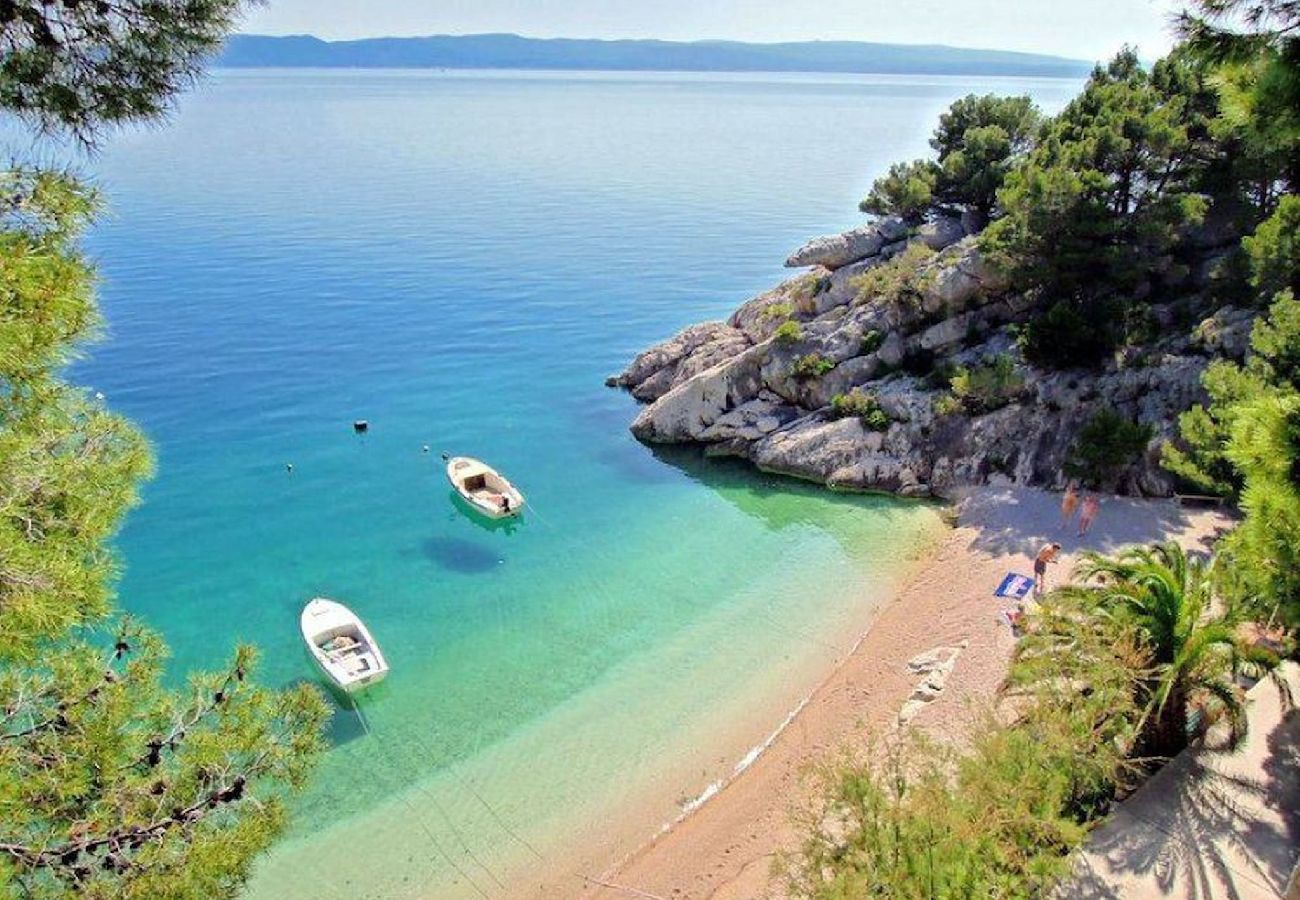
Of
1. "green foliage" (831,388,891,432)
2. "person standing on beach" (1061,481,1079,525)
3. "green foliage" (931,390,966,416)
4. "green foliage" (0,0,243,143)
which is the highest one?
"green foliage" (0,0,243,143)

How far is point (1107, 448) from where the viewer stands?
83.0 feet

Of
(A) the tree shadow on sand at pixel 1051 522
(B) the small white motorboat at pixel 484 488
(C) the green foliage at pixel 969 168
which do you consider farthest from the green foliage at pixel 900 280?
(B) the small white motorboat at pixel 484 488

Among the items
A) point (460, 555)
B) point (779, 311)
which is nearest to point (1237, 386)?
point (779, 311)

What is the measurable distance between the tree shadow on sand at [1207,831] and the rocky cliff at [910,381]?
13.6 meters

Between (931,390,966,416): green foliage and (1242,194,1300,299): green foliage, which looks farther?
(931,390,966,416): green foliage

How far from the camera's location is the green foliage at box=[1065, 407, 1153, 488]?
2508 centimetres

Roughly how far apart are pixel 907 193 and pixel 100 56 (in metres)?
35.9

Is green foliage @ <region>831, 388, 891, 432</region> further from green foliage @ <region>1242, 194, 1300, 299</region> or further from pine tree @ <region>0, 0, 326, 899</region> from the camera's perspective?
pine tree @ <region>0, 0, 326, 899</region>

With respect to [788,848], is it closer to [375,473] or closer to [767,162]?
[375,473]

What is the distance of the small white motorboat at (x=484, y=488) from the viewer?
92.9 ft

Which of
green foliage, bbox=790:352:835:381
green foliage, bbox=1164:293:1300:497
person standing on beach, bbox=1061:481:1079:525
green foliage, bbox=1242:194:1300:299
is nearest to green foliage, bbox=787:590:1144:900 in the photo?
green foliage, bbox=1164:293:1300:497

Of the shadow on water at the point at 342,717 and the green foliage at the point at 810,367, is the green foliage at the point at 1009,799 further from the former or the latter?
the green foliage at the point at 810,367

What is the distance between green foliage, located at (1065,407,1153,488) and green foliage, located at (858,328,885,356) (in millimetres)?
8617

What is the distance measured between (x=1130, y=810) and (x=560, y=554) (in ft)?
57.4
